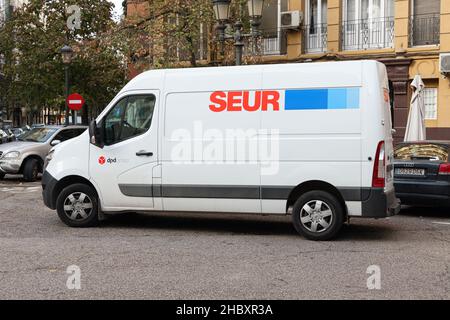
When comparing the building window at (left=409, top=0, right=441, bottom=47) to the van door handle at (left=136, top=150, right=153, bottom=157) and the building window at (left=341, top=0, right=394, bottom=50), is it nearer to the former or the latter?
the building window at (left=341, top=0, right=394, bottom=50)

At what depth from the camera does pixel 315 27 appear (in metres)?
21.4

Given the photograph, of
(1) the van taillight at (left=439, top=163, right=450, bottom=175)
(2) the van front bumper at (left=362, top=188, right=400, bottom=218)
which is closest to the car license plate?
(1) the van taillight at (left=439, top=163, right=450, bottom=175)

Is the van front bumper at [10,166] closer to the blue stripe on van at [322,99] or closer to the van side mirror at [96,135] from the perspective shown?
the van side mirror at [96,135]

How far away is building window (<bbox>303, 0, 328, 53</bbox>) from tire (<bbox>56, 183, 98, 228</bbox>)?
14003 mm

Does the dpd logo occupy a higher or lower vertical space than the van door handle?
lower

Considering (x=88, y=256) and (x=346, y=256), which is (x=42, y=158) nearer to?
(x=88, y=256)

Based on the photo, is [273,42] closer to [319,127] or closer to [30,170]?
[30,170]

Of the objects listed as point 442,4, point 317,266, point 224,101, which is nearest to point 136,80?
point 224,101

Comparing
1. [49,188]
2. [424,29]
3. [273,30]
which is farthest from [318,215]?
[273,30]

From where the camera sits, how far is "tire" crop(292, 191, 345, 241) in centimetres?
803

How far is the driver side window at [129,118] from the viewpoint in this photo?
8.79m

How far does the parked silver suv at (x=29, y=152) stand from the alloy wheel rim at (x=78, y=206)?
27.1 ft

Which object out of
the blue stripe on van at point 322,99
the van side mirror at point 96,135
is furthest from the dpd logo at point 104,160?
the blue stripe on van at point 322,99

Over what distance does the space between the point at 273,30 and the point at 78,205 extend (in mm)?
14560
